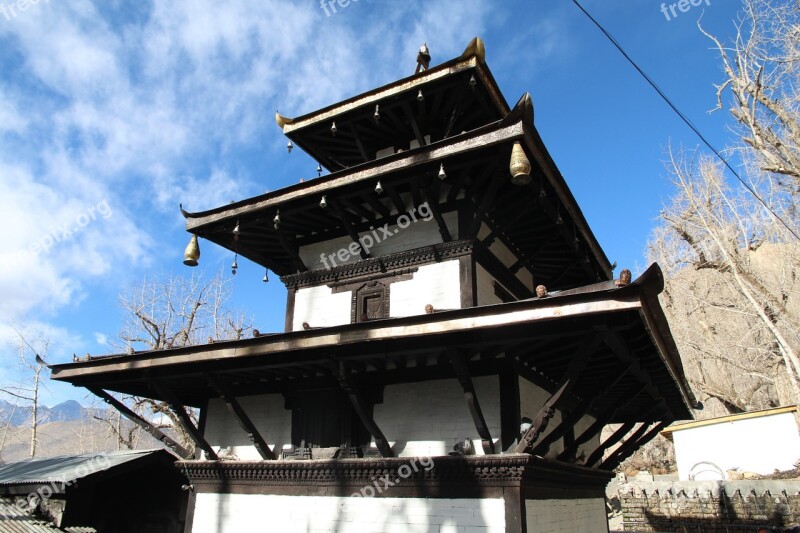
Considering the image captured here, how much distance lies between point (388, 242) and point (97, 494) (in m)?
10.0

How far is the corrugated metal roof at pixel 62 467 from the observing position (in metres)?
13.2

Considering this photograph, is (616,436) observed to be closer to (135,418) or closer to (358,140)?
(358,140)

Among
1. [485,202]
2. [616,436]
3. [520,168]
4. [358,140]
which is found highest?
[358,140]

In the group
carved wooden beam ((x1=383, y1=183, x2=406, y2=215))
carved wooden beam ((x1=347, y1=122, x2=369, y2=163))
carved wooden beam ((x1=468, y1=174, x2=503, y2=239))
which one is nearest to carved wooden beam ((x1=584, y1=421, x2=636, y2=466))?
carved wooden beam ((x1=468, y1=174, x2=503, y2=239))

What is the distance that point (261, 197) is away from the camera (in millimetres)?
11188

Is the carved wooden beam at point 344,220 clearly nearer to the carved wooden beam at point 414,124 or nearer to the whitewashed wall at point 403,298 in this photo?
the whitewashed wall at point 403,298

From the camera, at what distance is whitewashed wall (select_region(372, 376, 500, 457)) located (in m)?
8.98

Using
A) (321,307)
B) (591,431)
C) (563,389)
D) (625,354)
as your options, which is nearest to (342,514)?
(321,307)

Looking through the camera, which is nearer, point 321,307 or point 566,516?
point 566,516

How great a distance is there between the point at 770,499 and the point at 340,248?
76.2ft

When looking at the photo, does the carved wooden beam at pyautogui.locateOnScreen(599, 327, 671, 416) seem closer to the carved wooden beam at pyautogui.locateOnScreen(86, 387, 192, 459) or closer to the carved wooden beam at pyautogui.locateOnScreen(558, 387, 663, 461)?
the carved wooden beam at pyautogui.locateOnScreen(558, 387, 663, 461)

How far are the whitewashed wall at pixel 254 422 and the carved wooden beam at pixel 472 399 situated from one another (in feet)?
13.3

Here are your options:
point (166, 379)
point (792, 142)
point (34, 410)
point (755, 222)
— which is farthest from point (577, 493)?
point (34, 410)

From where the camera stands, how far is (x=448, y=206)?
10695 mm
